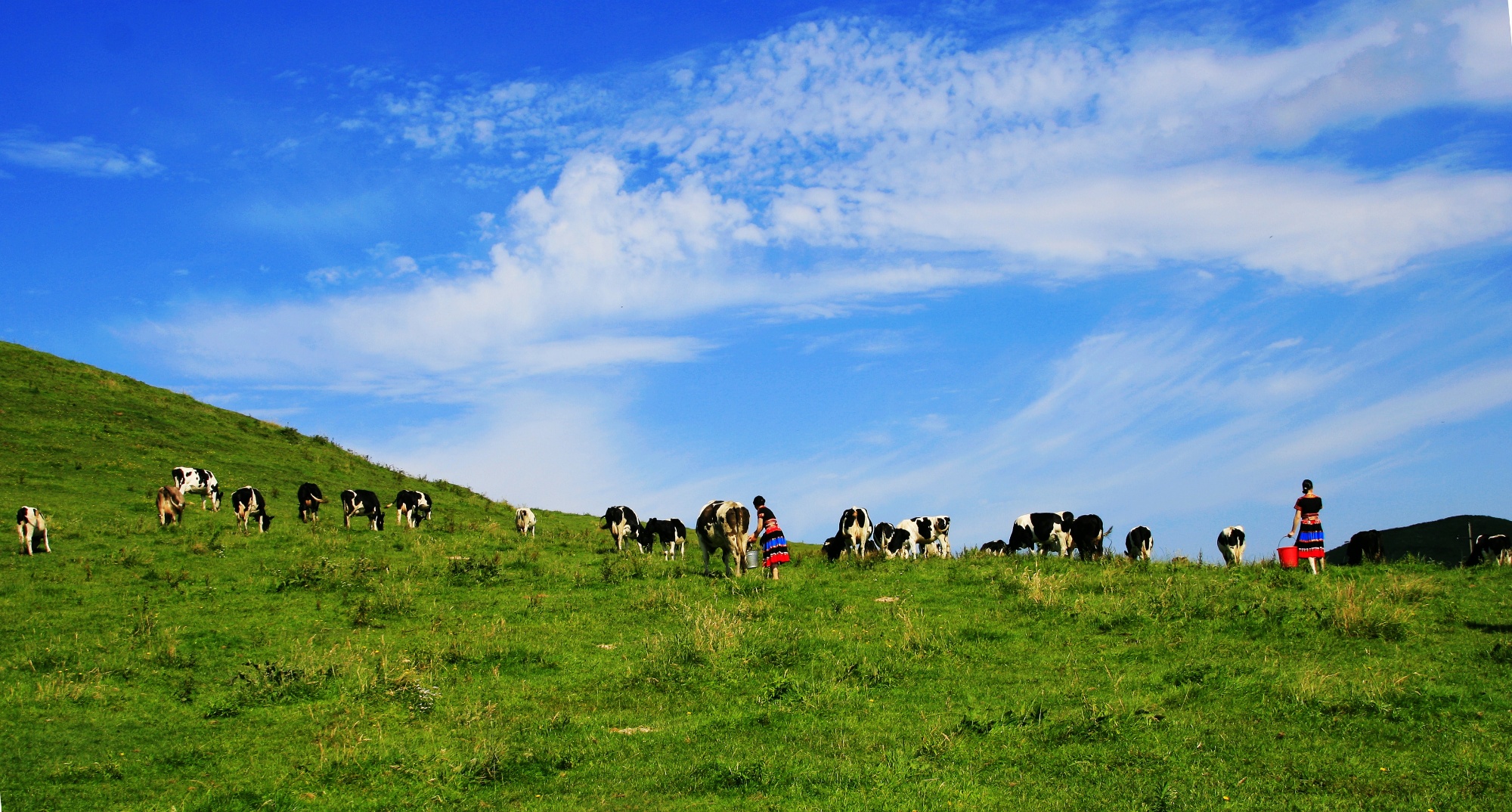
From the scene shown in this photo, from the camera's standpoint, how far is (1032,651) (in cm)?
1509

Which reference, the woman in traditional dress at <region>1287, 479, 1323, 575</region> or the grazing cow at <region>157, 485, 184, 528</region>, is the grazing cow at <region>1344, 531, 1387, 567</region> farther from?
the grazing cow at <region>157, 485, 184, 528</region>

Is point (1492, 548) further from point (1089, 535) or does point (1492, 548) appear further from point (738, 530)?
point (738, 530)

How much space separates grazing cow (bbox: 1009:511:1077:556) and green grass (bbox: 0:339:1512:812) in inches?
263

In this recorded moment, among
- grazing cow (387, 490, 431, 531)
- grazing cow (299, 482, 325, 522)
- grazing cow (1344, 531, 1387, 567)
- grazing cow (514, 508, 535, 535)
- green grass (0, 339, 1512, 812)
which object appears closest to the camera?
green grass (0, 339, 1512, 812)

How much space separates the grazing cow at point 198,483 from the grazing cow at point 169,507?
4.57 metres

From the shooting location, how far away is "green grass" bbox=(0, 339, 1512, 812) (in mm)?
9992

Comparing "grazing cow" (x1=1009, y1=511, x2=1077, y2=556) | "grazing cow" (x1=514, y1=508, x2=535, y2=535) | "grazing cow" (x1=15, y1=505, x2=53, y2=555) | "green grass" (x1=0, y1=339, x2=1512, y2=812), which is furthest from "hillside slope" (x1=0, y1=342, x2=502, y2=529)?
"grazing cow" (x1=1009, y1=511, x2=1077, y2=556)

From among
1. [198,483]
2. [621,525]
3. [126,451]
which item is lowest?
[621,525]

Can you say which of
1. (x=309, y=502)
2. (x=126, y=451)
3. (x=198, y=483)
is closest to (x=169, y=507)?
(x=309, y=502)

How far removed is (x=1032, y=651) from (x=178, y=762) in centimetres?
1191

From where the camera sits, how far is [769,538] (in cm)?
2200

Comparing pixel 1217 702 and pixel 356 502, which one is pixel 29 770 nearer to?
pixel 1217 702

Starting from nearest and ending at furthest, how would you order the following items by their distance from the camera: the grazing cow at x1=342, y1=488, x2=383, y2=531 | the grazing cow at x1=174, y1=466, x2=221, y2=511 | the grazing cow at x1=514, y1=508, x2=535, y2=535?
the grazing cow at x1=342, y1=488, x2=383, y2=531
the grazing cow at x1=174, y1=466, x2=221, y2=511
the grazing cow at x1=514, y1=508, x2=535, y2=535

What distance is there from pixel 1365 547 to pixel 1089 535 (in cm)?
804
